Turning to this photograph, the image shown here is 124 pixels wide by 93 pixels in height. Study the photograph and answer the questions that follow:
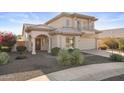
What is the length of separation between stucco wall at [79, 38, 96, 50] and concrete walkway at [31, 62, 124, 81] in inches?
54.2

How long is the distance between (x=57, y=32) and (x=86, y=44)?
3.71m

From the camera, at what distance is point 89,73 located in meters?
7.17

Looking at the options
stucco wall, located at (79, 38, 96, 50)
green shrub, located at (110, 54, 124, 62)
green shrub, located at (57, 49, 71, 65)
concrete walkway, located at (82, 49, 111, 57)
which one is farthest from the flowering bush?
green shrub, located at (110, 54, 124, 62)

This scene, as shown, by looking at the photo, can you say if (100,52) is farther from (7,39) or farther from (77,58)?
(7,39)

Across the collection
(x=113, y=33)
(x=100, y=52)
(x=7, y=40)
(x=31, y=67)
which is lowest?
(x=31, y=67)

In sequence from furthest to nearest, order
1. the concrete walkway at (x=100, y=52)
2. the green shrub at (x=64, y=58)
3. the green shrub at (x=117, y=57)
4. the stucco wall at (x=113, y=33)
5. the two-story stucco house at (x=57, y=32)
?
the two-story stucco house at (x=57, y=32) < the concrete walkway at (x=100, y=52) < the green shrub at (x=117, y=57) < the stucco wall at (x=113, y=33) < the green shrub at (x=64, y=58)

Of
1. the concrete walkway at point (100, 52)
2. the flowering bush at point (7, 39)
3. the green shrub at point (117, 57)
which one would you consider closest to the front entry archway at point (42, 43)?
the flowering bush at point (7, 39)

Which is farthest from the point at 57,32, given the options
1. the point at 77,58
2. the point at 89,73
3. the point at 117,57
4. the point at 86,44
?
the point at 89,73

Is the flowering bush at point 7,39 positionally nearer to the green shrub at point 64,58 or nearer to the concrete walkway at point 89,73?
the green shrub at point 64,58

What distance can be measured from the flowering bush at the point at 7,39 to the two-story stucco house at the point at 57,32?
46.0 inches

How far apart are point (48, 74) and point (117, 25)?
15.9ft

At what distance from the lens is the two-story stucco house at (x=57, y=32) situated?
38.4ft
